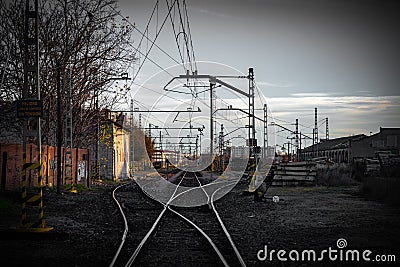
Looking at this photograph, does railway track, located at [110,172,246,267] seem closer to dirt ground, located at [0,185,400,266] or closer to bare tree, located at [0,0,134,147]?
dirt ground, located at [0,185,400,266]

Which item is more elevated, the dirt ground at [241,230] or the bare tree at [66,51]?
the bare tree at [66,51]

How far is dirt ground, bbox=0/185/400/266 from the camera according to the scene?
9578mm

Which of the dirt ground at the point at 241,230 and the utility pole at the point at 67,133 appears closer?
the dirt ground at the point at 241,230

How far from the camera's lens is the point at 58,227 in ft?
44.5

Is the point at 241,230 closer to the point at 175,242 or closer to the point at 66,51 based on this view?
the point at 175,242

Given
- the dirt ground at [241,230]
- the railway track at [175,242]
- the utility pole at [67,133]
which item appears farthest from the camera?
the utility pole at [67,133]

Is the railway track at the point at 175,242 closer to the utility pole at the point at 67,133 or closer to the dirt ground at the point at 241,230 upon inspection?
the dirt ground at the point at 241,230

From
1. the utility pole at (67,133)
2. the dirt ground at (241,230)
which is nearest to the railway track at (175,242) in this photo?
the dirt ground at (241,230)

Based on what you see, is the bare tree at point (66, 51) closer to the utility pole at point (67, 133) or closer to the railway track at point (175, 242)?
the utility pole at point (67, 133)

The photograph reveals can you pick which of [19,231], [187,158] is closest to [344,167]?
[19,231]

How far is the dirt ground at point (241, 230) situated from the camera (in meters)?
9.58

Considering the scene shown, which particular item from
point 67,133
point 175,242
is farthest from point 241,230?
point 67,133

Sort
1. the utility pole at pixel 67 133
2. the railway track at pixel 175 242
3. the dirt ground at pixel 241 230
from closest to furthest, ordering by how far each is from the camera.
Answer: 1. the railway track at pixel 175 242
2. the dirt ground at pixel 241 230
3. the utility pole at pixel 67 133

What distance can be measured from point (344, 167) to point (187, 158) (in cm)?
8127
